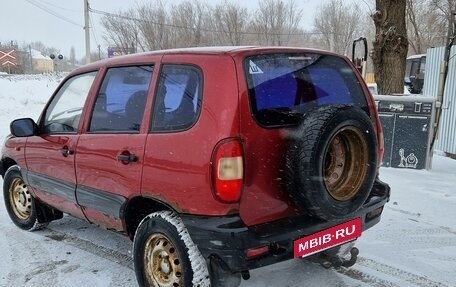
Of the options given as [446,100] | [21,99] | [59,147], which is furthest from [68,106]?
[21,99]

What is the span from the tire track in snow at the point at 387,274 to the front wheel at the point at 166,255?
1.46 metres

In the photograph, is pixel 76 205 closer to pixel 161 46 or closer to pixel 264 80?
pixel 264 80

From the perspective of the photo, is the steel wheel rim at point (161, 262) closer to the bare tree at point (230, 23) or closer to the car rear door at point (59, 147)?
the car rear door at point (59, 147)

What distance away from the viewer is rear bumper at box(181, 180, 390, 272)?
2.53 m

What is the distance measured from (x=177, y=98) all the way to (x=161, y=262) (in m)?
1.11

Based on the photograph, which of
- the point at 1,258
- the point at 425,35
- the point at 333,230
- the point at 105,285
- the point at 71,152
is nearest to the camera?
the point at 333,230

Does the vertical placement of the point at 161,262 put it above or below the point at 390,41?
below

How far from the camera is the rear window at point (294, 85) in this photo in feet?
9.00

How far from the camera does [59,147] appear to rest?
12.6 ft

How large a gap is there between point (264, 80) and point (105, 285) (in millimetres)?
2016

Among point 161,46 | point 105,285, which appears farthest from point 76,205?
point 161,46

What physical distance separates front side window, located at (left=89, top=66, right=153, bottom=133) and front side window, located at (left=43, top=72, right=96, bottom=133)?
0.77 feet

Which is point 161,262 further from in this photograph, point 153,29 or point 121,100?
point 153,29

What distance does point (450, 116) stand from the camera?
29.8ft
